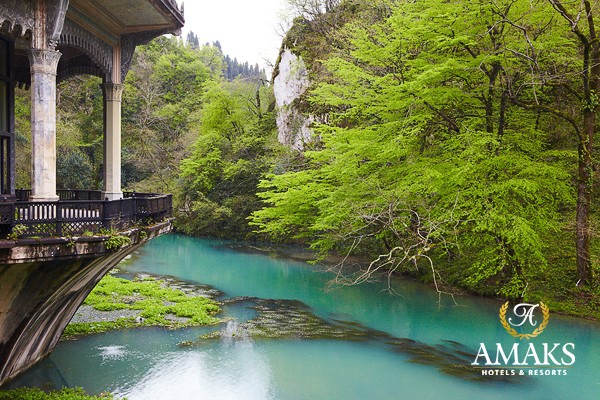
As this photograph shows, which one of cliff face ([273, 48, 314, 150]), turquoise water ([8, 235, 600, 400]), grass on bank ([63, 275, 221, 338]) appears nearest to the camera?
turquoise water ([8, 235, 600, 400])

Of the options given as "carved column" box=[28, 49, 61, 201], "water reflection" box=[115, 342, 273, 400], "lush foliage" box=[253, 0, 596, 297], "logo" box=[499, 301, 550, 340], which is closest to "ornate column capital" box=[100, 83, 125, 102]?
"carved column" box=[28, 49, 61, 201]

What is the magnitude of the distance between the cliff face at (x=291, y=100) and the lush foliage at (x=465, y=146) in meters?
10.4

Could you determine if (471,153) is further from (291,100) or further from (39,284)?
(291,100)

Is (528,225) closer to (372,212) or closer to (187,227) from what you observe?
(372,212)

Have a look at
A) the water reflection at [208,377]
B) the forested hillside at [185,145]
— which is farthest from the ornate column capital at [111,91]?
the forested hillside at [185,145]

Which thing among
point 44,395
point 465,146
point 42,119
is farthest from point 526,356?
point 42,119

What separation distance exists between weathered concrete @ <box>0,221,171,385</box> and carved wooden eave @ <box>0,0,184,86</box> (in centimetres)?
376

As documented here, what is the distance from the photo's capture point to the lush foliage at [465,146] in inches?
688

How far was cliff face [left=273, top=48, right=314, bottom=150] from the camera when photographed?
32.8 meters

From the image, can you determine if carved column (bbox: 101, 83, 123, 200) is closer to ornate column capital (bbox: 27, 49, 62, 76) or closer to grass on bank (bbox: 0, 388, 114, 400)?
ornate column capital (bbox: 27, 49, 62, 76)

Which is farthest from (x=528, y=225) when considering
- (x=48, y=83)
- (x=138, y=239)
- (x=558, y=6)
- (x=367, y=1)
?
(x=367, y=1)

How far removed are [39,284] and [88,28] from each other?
5660mm

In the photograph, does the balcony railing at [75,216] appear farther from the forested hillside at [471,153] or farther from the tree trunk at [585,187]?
the tree trunk at [585,187]

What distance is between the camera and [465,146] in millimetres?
18000
